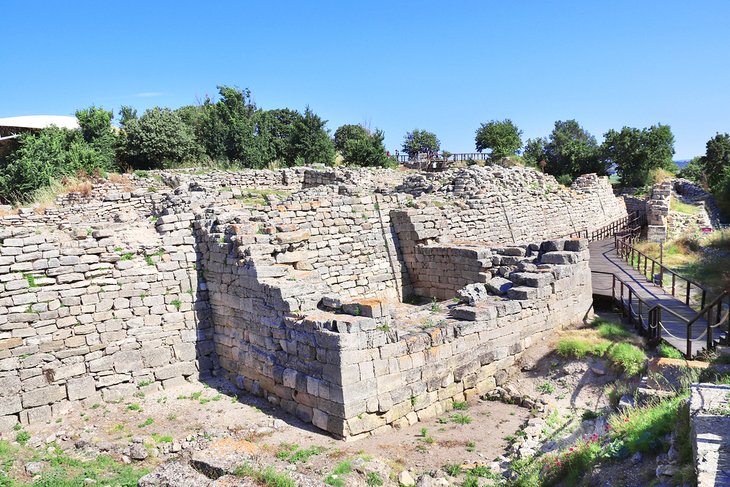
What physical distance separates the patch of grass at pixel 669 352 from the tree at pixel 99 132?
84.7 feet

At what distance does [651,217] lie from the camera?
84.9ft

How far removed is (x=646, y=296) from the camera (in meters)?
12.6

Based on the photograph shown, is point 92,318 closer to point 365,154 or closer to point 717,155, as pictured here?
point 365,154

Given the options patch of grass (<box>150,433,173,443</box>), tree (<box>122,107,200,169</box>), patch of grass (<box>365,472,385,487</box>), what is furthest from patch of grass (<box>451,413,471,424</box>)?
tree (<box>122,107,200,169</box>)

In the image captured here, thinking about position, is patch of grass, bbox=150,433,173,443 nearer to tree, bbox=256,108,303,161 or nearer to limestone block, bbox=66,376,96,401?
limestone block, bbox=66,376,96,401

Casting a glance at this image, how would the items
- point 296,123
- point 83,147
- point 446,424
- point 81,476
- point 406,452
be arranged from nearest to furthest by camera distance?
1. point 81,476
2. point 406,452
3. point 446,424
4. point 83,147
5. point 296,123

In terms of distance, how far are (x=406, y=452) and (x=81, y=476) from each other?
4636mm

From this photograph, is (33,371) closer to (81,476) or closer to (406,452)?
(81,476)

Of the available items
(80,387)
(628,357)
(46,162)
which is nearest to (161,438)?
(80,387)

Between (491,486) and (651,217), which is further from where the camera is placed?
(651,217)

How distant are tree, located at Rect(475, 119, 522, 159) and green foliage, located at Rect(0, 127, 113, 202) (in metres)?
31.1

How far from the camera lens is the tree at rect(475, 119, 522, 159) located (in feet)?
148

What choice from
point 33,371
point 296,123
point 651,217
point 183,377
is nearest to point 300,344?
point 183,377

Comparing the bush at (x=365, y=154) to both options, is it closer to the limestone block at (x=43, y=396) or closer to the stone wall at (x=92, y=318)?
the stone wall at (x=92, y=318)
